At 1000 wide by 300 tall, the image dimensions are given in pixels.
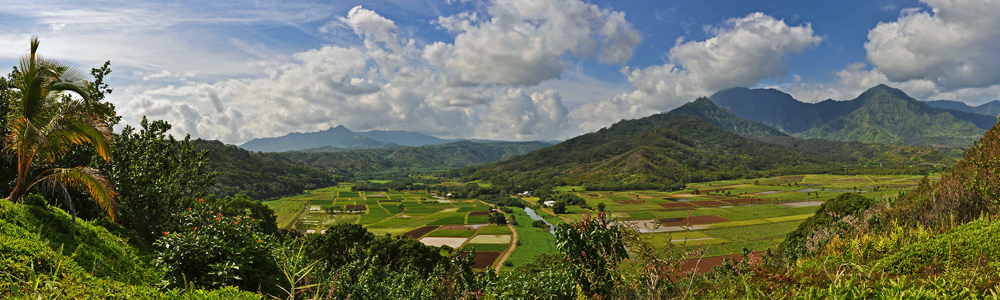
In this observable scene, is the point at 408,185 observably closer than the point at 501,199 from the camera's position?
No

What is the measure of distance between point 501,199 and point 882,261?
112829mm

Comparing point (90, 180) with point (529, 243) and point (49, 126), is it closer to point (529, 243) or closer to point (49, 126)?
point (49, 126)

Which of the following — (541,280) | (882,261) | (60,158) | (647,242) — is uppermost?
(60,158)

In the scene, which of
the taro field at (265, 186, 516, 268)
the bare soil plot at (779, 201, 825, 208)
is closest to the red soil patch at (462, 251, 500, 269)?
the taro field at (265, 186, 516, 268)

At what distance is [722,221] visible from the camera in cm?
6831

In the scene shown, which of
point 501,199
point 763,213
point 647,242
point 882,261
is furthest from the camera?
point 501,199

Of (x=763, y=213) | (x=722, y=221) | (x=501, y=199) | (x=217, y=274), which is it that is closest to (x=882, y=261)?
(x=217, y=274)

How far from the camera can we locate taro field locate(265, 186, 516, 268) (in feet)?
192

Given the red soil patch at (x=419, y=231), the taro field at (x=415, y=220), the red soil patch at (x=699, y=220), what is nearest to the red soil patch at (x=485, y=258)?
the taro field at (x=415, y=220)

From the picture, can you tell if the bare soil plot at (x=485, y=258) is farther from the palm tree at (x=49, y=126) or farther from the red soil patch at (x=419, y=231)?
the palm tree at (x=49, y=126)

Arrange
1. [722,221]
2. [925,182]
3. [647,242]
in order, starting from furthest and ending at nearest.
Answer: [722,221] < [925,182] < [647,242]

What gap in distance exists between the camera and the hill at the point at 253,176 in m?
112

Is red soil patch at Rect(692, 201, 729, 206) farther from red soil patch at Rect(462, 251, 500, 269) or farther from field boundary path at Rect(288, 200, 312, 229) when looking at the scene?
field boundary path at Rect(288, 200, 312, 229)

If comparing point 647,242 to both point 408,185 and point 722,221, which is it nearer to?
point 722,221
